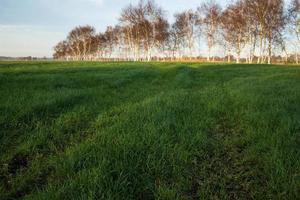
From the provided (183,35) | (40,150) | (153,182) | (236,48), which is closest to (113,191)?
(153,182)

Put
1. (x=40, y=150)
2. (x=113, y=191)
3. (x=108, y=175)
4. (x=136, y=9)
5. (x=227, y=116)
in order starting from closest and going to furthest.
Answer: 1. (x=113, y=191)
2. (x=108, y=175)
3. (x=40, y=150)
4. (x=227, y=116)
5. (x=136, y=9)

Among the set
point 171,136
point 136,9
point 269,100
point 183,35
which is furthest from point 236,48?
point 171,136

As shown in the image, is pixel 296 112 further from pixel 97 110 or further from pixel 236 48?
pixel 236 48

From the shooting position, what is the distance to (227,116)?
6.37 meters


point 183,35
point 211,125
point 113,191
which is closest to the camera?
point 113,191

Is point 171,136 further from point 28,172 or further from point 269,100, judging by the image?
point 269,100

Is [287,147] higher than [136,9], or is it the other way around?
[136,9]

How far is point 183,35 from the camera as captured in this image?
202 ft

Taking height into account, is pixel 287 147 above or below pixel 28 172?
above

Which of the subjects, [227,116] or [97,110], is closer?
[227,116]

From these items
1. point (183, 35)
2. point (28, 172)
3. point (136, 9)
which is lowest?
point (28, 172)

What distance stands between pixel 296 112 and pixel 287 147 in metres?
2.53

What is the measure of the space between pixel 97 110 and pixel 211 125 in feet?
11.4

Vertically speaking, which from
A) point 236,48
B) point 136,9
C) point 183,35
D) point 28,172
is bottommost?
point 28,172
